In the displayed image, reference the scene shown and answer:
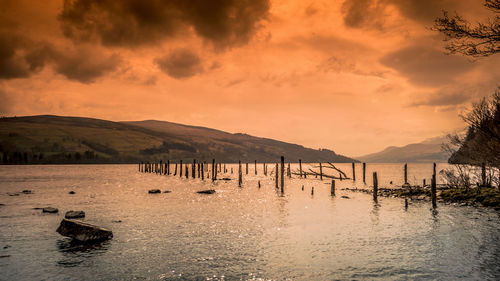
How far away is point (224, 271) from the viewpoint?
495 inches

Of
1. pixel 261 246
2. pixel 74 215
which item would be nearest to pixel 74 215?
pixel 74 215

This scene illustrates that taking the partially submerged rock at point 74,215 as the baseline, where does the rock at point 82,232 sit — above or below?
above

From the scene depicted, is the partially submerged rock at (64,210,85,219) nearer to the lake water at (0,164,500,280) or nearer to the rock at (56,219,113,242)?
the lake water at (0,164,500,280)

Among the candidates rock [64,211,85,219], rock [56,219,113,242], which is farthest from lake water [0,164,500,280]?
rock [64,211,85,219]

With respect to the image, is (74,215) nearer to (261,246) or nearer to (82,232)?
(82,232)

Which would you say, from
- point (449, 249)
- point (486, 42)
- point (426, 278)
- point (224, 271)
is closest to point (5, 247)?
point (224, 271)

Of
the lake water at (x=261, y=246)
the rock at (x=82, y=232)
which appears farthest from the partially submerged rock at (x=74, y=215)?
the rock at (x=82, y=232)

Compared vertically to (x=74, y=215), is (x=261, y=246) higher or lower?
lower

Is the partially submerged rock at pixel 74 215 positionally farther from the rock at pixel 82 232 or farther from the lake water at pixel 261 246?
the rock at pixel 82 232

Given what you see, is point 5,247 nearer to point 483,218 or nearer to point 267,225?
point 267,225

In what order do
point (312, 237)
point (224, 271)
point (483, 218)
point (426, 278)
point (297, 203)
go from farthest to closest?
point (297, 203)
point (483, 218)
point (312, 237)
point (224, 271)
point (426, 278)

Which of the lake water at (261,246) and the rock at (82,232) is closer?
the lake water at (261,246)

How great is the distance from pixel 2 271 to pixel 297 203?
89.6ft

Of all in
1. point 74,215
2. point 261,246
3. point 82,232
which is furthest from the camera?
point 74,215
